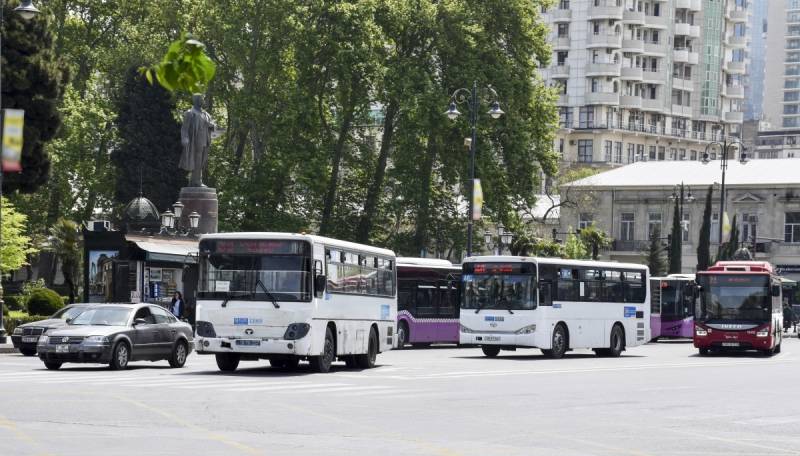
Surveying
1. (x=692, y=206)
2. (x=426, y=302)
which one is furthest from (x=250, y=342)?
(x=692, y=206)

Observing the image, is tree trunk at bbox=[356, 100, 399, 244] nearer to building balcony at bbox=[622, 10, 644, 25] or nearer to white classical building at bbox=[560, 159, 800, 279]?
white classical building at bbox=[560, 159, 800, 279]

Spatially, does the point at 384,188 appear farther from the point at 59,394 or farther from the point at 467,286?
the point at 59,394

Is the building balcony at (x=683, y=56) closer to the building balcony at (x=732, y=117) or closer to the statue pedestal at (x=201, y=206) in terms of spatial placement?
the building balcony at (x=732, y=117)

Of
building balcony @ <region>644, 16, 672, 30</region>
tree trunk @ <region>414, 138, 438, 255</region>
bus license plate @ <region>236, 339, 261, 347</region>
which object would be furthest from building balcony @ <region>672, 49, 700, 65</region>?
bus license plate @ <region>236, 339, 261, 347</region>

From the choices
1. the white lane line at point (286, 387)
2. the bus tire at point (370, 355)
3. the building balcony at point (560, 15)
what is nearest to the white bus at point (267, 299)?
the bus tire at point (370, 355)

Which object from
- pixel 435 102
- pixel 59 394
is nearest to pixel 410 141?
pixel 435 102

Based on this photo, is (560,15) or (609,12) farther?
(560,15)

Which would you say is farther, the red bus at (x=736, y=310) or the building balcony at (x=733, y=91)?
the building balcony at (x=733, y=91)

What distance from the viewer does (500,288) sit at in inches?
1586

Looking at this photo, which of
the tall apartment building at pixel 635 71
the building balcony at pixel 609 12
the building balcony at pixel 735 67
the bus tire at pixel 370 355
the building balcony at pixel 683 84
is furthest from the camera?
the building balcony at pixel 735 67

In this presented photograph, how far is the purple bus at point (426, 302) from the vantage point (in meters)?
48.7

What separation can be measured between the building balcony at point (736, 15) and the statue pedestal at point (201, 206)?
114 meters

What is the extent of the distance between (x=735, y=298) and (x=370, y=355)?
17.8m

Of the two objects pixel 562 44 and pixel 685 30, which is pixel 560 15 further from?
pixel 685 30
